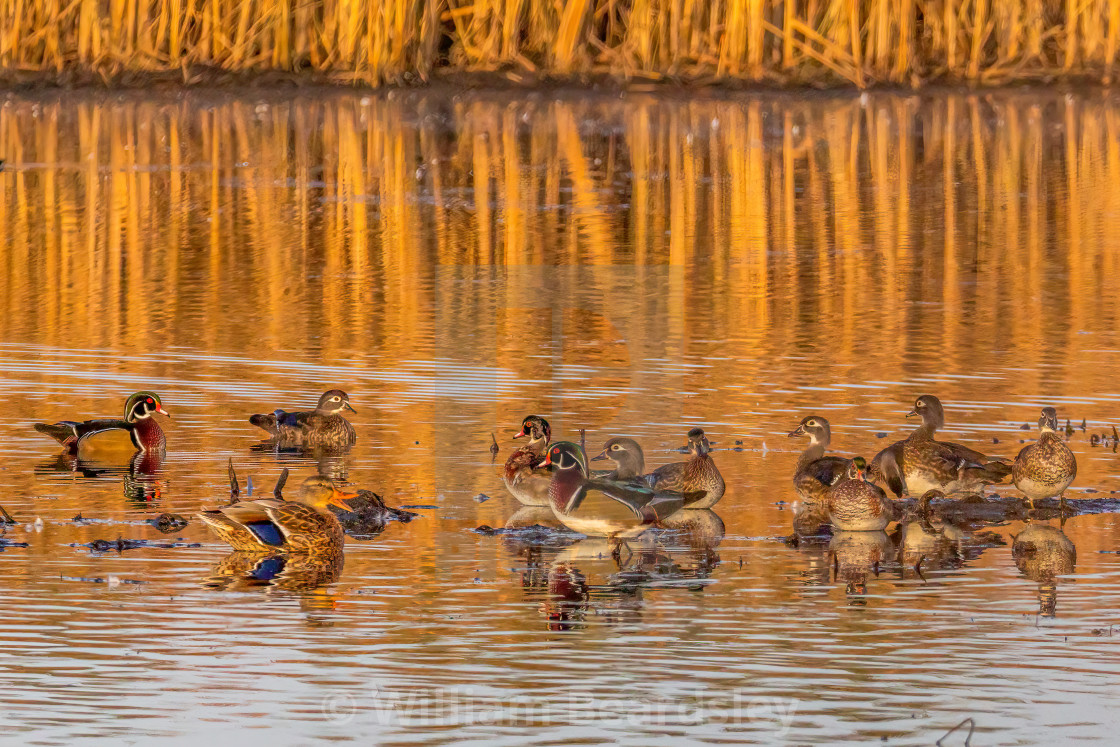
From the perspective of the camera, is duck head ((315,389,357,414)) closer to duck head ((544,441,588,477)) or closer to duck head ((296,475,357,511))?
duck head ((296,475,357,511))

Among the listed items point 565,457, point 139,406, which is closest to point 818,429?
point 565,457

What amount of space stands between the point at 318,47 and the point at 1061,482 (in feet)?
95.4

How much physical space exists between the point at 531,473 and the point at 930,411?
2354 mm

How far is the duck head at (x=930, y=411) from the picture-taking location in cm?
1120

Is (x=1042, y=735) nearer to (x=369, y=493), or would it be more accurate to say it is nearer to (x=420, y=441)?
(x=369, y=493)

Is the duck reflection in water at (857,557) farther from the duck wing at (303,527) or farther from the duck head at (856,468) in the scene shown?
the duck wing at (303,527)

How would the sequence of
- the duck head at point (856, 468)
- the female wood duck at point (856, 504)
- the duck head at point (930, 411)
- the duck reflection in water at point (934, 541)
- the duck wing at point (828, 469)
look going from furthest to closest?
the duck head at point (930, 411)
the duck wing at point (828, 469)
the duck head at point (856, 468)
the female wood duck at point (856, 504)
the duck reflection in water at point (934, 541)

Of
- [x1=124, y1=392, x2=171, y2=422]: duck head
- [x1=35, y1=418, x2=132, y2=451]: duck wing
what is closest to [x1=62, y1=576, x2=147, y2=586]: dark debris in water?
[x1=35, y1=418, x2=132, y2=451]: duck wing

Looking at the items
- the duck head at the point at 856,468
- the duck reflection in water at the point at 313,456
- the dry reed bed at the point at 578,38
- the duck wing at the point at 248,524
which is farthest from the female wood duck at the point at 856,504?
the dry reed bed at the point at 578,38

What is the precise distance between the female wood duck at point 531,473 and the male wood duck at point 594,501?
29 cm

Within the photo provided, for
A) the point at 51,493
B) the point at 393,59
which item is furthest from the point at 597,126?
the point at 51,493

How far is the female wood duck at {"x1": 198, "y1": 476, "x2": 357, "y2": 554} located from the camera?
29.9 feet

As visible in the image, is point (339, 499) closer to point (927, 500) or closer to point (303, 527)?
point (303, 527)

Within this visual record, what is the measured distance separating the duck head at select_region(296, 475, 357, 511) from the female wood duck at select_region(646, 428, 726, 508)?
62.5 inches
